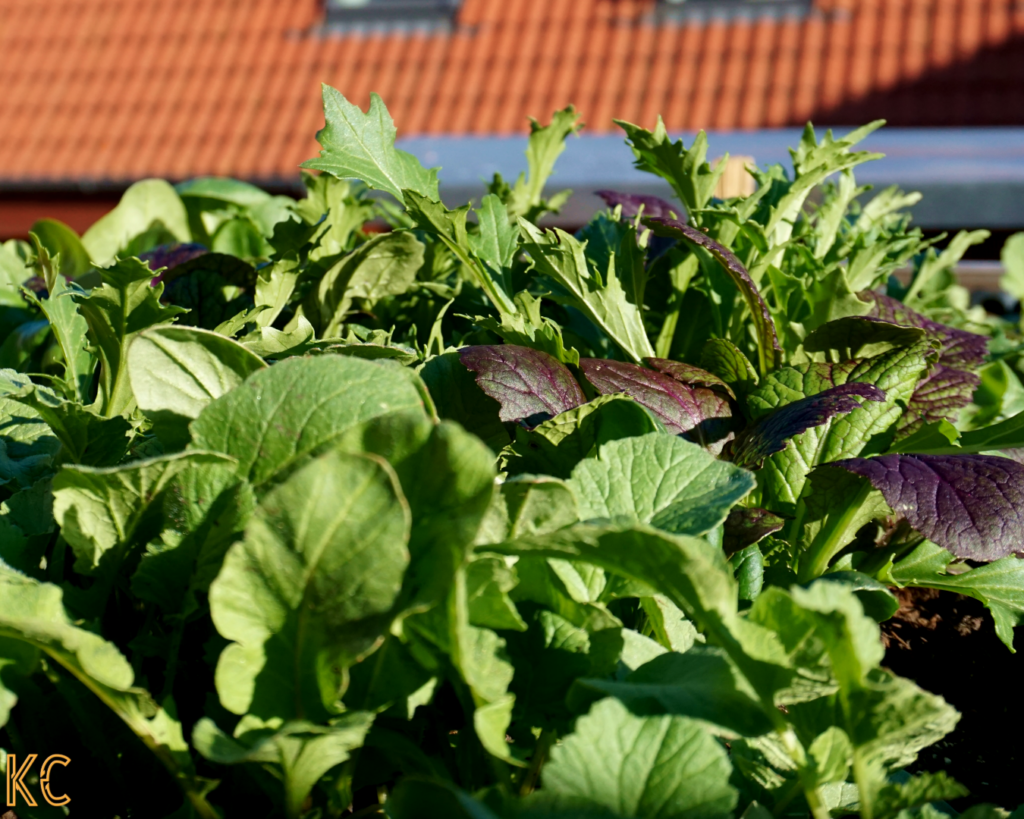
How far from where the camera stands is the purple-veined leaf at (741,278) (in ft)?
2.62

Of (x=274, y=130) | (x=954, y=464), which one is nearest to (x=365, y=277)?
(x=954, y=464)

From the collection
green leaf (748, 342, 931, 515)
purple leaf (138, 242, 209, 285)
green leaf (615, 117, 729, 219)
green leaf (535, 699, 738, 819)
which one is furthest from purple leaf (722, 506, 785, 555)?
purple leaf (138, 242, 209, 285)

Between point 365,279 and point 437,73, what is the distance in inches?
312

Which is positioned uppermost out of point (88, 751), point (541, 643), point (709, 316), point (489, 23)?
point (489, 23)

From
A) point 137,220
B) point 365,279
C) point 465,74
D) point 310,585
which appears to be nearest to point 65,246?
point 137,220

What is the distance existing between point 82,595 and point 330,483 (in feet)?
0.74

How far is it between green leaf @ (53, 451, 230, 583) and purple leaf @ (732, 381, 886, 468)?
0.38 meters

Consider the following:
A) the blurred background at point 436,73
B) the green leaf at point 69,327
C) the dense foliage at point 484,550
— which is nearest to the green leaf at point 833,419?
the dense foliage at point 484,550

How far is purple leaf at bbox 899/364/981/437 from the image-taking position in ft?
2.88

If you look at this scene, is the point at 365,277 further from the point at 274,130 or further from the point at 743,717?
the point at 274,130

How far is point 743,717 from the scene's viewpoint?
52 centimetres

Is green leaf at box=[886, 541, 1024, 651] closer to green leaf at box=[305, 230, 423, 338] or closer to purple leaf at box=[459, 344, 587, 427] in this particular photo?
purple leaf at box=[459, 344, 587, 427]

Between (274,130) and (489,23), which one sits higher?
(489,23)

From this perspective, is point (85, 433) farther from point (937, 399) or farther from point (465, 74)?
point (465, 74)
